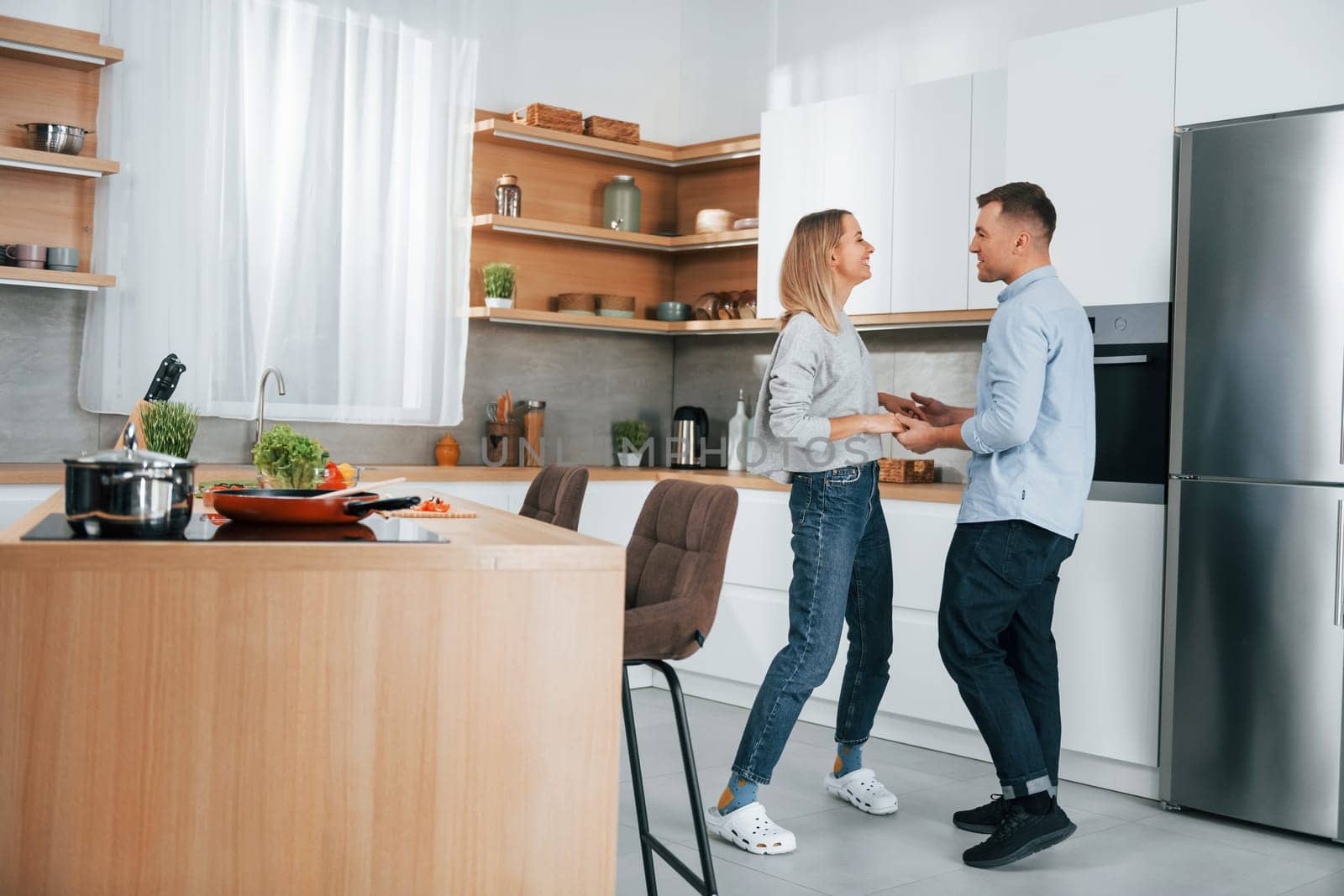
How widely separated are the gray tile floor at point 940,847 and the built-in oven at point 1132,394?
90 cm

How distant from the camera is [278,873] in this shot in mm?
1550

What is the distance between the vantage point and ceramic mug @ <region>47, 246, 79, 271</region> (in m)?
3.90

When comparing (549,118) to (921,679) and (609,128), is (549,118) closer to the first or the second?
(609,128)

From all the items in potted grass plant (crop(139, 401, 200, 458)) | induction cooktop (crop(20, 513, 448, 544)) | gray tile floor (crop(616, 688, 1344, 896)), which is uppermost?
potted grass plant (crop(139, 401, 200, 458))

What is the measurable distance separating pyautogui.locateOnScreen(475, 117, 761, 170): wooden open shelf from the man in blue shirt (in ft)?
7.34

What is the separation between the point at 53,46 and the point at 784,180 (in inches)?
97.9

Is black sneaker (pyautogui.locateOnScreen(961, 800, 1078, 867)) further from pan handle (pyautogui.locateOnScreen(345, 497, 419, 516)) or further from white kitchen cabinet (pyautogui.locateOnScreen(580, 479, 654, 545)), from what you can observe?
white kitchen cabinet (pyautogui.locateOnScreen(580, 479, 654, 545))

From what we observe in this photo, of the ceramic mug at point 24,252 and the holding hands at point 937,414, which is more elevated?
the ceramic mug at point 24,252

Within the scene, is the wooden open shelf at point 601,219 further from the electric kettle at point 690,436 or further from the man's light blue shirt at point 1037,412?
the man's light blue shirt at point 1037,412

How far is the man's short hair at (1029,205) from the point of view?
2.93 m

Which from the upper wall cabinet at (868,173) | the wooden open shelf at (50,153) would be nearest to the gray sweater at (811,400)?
the upper wall cabinet at (868,173)

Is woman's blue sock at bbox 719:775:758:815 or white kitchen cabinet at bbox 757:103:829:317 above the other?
white kitchen cabinet at bbox 757:103:829:317

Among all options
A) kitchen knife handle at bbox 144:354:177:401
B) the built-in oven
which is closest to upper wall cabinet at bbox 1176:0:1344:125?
the built-in oven

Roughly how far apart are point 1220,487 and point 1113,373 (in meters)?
0.46
